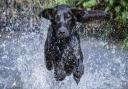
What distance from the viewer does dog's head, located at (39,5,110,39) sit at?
7230 mm

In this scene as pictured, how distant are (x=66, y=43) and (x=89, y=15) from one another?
0.61 m

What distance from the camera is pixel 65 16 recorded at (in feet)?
24.1

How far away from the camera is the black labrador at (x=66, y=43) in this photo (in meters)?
7.30

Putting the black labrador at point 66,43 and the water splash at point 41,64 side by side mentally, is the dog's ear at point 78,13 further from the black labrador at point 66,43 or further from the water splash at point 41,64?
the water splash at point 41,64

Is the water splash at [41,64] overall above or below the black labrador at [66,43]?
below

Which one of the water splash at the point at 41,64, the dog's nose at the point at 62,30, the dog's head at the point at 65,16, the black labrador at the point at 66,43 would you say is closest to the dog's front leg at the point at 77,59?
the black labrador at the point at 66,43

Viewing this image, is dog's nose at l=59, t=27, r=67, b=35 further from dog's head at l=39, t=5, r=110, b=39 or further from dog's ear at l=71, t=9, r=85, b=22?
dog's ear at l=71, t=9, r=85, b=22

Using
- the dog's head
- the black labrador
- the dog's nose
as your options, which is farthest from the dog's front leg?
the dog's nose

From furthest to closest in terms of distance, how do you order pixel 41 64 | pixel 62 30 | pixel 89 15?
pixel 41 64 → pixel 89 15 → pixel 62 30

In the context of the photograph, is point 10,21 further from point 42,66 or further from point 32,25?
point 42,66

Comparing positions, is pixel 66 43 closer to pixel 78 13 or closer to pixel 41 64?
pixel 78 13

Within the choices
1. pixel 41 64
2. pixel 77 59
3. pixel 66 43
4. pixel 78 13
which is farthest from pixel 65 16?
pixel 41 64

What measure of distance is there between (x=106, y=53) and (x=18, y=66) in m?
2.12

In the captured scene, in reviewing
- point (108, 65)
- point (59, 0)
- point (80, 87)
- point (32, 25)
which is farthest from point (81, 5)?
point (80, 87)
